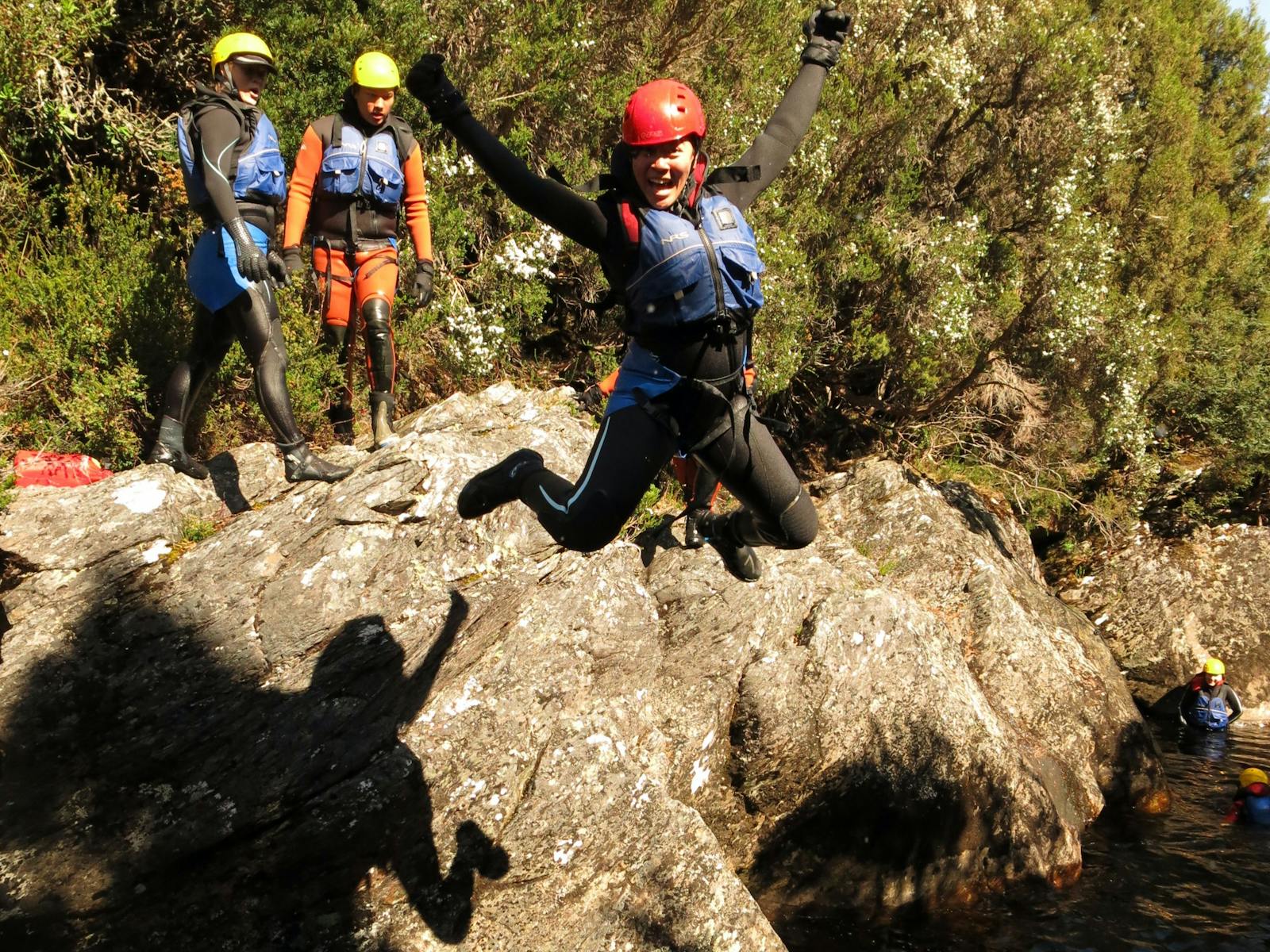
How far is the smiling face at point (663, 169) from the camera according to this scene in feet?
14.3

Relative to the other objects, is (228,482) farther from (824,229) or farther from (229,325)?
(824,229)

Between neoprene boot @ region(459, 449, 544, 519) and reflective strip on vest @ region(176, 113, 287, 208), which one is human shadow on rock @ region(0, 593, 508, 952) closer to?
neoprene boot @ region(459, 449, 544, 519)

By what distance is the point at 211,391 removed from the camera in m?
8.00

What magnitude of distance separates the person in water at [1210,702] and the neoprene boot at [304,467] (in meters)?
12.8

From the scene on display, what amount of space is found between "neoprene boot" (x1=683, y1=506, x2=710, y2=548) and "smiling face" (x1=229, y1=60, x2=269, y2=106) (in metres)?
3.80

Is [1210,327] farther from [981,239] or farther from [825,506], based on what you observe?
[825,506]

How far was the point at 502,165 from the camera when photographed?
163 inches

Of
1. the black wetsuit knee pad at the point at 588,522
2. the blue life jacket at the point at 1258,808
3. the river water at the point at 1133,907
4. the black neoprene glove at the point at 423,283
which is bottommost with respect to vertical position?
the river water at the point at 1133,907

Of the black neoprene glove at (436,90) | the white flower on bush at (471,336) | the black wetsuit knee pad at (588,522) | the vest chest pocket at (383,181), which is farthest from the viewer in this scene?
the white flower on bush at (471,336)

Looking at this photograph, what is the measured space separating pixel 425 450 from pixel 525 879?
278 cm

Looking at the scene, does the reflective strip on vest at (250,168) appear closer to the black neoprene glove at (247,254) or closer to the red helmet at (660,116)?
the black neoprene glove at (247,254)

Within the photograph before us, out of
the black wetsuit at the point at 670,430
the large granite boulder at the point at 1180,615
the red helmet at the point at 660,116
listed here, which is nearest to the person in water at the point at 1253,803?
the large granite boulder at the point at 1180,615

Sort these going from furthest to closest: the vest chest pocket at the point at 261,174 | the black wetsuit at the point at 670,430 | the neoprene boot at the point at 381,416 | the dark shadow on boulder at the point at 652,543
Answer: the dark shadow on boulder at the point at 652,543
the neoprene boot at the point at 381,416
the vest chest pocket at the point at 261,174
the black wetsuit at the point at 670,430

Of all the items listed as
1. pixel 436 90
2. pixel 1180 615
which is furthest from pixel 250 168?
pixel 1180 615
